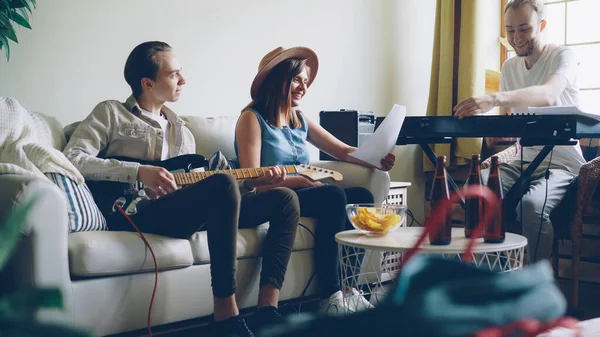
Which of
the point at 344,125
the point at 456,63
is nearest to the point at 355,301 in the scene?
the point at 344,125

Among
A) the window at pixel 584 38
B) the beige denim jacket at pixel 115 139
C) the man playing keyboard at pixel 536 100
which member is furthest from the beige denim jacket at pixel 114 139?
the window at pixel 584 38

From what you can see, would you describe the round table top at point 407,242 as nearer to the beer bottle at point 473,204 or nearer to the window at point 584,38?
the beer bottle at point 473,204

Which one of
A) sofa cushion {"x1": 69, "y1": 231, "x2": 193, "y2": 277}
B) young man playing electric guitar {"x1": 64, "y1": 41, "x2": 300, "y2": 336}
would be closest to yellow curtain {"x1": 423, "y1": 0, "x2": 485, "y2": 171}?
young man playing electric guitar {"x1": 64, "y1": 41, "x2": 300, "y2": 336}

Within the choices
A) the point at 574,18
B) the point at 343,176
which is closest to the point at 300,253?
the point at 343,176

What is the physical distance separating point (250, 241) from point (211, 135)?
63cm

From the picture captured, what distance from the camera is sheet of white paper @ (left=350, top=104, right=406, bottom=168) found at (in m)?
2.29

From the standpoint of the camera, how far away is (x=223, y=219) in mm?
1896

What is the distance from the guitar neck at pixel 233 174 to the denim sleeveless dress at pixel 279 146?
0.40 ft

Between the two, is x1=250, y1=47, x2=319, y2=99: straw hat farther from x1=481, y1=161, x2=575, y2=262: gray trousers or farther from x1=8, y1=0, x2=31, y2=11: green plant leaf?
x1=481, y1=161, x2=575, y2=262: gray trousers

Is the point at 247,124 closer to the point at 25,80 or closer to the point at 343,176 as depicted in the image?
the point at 343,176

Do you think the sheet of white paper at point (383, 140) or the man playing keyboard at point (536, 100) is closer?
the sheet of white paper at point (383, 140)

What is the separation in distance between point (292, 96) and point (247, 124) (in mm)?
255

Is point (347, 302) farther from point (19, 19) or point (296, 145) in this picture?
point (19, 19)

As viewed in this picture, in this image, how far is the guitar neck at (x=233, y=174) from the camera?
2102 millimetres
